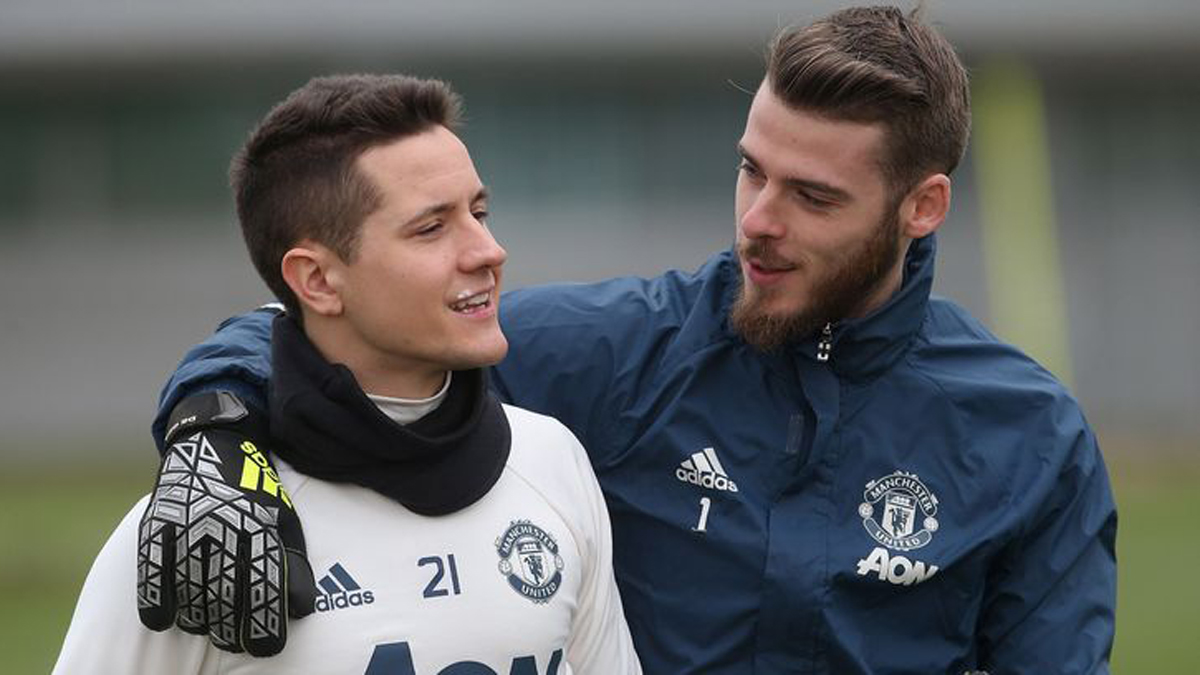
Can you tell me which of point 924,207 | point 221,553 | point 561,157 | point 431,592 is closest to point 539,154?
point 561,157

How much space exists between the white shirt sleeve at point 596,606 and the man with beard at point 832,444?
0.23 m

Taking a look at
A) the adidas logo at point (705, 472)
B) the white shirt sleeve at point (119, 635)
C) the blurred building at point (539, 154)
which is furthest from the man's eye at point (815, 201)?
the blurred building at point (539, 154)

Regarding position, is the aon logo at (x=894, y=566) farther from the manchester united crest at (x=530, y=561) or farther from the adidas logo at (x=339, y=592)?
the adidas logo at (x=339, y=592)

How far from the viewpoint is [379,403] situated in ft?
11.3

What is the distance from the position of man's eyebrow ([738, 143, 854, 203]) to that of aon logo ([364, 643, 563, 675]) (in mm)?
1090

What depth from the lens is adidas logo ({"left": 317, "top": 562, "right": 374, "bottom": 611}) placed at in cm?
323

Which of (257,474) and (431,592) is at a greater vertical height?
(257,474)

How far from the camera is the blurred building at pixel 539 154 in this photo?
2056 cm

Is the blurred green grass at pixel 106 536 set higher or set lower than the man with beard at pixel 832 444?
lower

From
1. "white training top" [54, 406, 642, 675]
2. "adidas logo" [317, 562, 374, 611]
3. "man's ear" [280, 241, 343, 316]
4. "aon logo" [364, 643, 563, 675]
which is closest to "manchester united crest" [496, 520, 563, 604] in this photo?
"white training top" [54, 406, 642, 675]

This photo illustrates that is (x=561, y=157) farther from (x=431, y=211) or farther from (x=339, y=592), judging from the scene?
(x=339, y=592)

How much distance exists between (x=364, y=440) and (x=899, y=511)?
1098 millimetres

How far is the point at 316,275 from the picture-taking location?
135 inches

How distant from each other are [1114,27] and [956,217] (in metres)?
2.57
